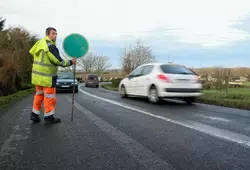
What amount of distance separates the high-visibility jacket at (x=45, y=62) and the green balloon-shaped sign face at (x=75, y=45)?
1.06m

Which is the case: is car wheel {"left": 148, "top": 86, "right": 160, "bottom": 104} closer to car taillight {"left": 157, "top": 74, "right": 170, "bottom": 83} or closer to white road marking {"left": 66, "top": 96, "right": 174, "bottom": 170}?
car taillight {"left": 157, "top": 74, "right": 170, "bottom": 83}

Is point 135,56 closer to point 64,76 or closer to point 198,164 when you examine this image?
point 64,76

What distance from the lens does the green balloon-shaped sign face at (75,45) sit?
23.2ft

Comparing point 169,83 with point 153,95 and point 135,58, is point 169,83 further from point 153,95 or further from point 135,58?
point 135,58

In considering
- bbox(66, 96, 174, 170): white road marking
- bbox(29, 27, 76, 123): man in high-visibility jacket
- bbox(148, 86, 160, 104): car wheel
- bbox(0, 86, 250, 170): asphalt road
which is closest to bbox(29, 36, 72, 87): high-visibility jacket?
bbox(29, 27, 76, 123): man in high-visibility jacket

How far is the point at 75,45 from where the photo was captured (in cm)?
716

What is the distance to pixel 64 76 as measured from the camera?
21.7 metres

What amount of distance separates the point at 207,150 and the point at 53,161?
2.08 metres

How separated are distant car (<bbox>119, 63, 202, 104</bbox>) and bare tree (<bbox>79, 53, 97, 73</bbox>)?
70.2 m

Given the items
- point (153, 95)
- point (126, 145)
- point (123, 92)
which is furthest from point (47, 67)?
point (123, 92)

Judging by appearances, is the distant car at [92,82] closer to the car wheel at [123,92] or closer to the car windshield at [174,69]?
the car wheel at [123,92]

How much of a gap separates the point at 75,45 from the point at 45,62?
1.40m

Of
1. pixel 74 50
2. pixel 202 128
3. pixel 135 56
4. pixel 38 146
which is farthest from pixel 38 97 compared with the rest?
pixel 135 56

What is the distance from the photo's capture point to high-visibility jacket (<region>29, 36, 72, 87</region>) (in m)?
5.89
